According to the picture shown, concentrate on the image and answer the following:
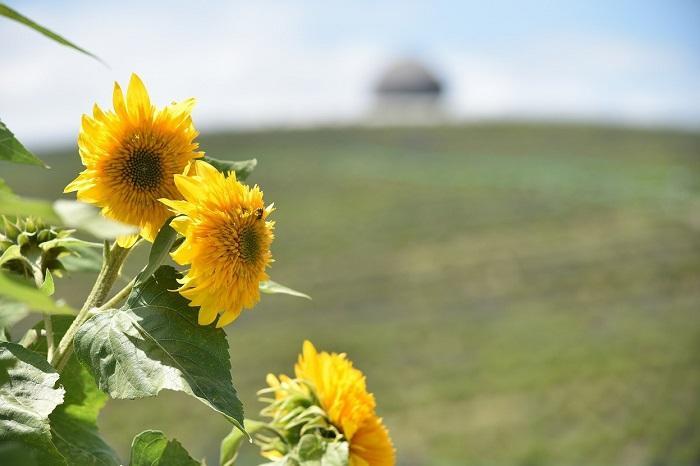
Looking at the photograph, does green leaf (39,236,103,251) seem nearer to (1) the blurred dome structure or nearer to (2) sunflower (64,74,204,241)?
(2) sunflower (64,74,204,241)

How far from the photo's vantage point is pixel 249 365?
921 centimetres

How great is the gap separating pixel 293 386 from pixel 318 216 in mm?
16648

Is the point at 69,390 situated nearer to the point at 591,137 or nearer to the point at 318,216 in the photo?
the point at 318,216

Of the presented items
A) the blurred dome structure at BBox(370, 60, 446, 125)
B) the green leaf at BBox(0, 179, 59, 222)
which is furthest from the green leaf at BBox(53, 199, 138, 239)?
the blurred dome structure at BBox(370, 60, 446, 125)

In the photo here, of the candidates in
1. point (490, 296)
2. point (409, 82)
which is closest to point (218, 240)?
point (490, 296)

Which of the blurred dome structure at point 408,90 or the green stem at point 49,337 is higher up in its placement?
the blurred dome structure at point 408,90

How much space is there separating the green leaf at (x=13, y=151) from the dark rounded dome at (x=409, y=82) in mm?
39186

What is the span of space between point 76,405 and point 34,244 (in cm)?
10

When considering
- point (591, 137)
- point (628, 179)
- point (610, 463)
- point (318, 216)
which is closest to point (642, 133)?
point (591, 137)

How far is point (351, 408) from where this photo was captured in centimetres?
53

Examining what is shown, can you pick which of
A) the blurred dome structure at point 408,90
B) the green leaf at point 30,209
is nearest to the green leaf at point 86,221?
the green leaf at point 30,209

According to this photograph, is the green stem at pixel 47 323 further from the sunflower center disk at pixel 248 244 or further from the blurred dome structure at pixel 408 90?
the blurred dome structure at pixel 408 90

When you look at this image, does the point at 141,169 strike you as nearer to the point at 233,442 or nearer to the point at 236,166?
the point at 236,166

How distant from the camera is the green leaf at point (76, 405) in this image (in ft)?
1.62
